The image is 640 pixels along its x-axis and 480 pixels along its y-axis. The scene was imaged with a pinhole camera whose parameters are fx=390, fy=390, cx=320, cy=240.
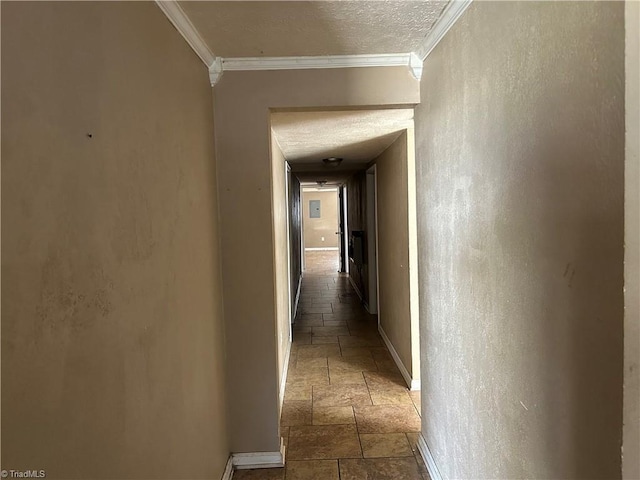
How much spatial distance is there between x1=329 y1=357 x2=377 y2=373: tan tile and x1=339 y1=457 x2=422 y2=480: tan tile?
1.26 metres

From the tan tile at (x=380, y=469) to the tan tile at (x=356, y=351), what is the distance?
1.61m

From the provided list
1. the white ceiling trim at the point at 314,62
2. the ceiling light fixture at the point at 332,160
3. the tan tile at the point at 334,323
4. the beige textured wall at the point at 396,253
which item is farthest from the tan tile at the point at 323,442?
the ceiling light fixture at the point at 332,160

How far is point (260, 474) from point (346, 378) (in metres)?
1.36

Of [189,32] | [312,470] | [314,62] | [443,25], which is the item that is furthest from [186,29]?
[312,470]

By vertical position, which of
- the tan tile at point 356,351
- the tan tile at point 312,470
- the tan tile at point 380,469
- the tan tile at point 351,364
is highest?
the tan tile at point 356,351

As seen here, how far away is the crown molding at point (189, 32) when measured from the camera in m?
1.31

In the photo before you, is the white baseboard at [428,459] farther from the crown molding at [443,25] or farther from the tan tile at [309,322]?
the tan tile at [309,322]

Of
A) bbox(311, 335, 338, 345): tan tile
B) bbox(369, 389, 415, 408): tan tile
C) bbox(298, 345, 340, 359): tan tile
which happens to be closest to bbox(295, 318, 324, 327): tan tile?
bbox(311, 335, 338, 345): tan tile

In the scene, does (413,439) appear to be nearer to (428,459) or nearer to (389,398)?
(428,459)

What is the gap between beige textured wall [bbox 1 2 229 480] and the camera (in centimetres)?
65

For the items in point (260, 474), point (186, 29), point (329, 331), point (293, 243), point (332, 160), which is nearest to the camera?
point (186, 29)

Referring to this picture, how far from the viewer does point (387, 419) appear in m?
2.69

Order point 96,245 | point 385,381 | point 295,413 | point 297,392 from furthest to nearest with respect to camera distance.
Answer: point 385,381
point 297,392
point 295,413
point 96,245

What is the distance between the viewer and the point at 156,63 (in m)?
1.23
